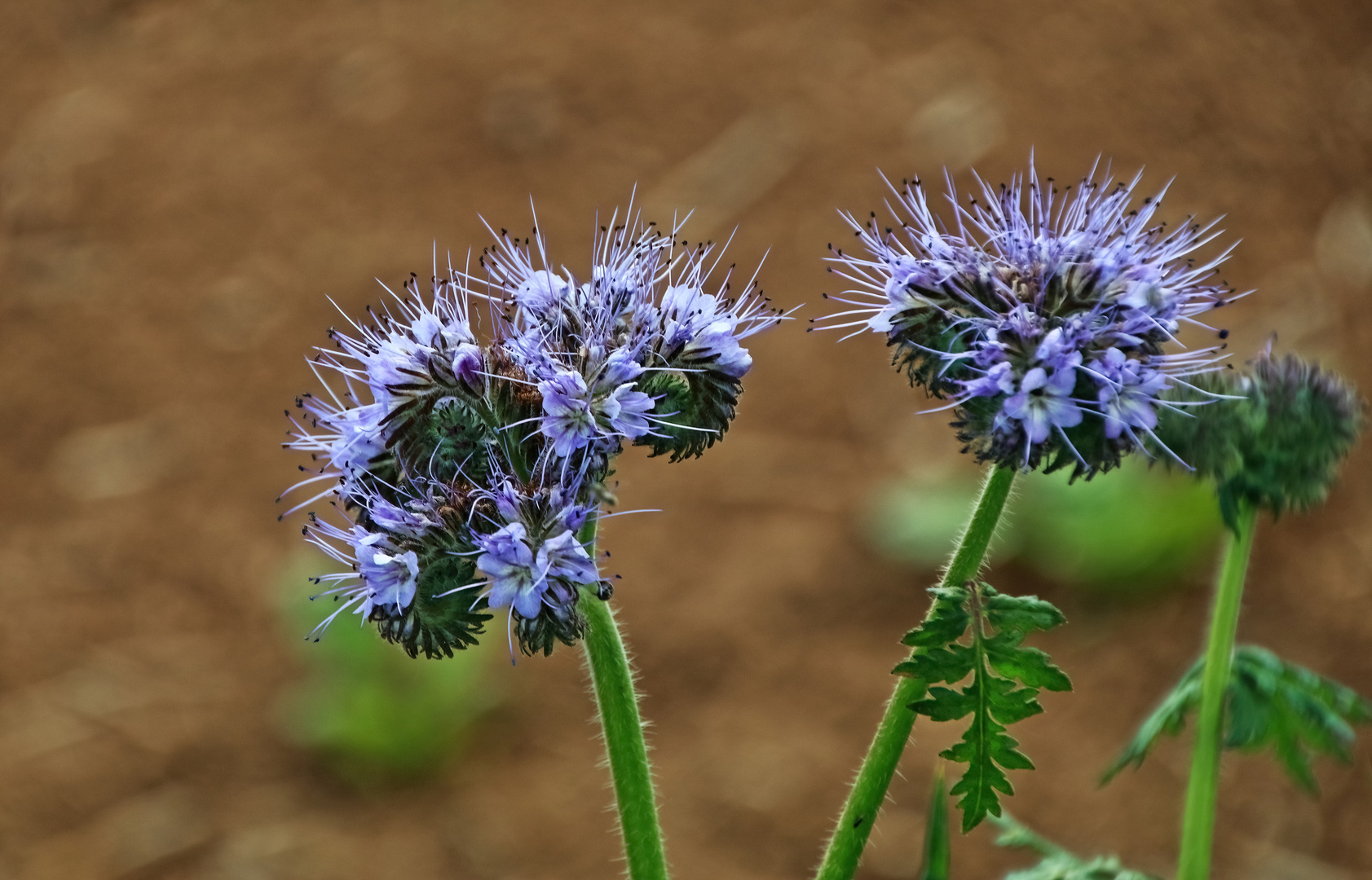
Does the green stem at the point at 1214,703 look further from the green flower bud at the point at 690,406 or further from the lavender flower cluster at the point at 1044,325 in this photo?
the green flower bud at the point at 690,406

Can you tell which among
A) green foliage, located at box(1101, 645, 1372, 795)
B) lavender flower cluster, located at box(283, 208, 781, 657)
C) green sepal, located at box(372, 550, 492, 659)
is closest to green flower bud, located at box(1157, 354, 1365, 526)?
green foliage, located at box(1101, 645, 1372, 795)

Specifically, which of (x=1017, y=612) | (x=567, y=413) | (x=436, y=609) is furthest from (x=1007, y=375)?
(x=436, y=609)

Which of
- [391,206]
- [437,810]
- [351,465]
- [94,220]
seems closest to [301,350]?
[391,206]

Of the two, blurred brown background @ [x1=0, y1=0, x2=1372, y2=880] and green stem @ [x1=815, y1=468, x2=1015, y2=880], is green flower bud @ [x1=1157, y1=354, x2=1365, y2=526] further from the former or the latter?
blurred brown background @ [x1=0, y1=0, x2=1372, y2=880]

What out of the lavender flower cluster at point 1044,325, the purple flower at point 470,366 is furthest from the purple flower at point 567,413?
the lavender flower cluster at point 1044,325

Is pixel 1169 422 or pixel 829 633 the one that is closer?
pixel 1169 422

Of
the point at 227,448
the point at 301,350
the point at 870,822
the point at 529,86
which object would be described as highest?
the point at 529,86

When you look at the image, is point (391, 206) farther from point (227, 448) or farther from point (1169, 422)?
point (1169, 422)
